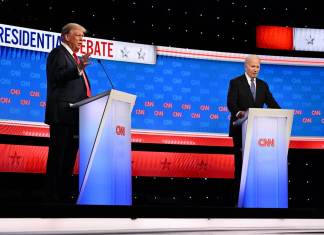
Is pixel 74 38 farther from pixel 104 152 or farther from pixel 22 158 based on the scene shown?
pixel 22 158

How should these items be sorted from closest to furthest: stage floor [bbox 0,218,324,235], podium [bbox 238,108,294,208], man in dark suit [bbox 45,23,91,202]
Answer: stage floor [bbox 0,218,324,235] < man in dark suit [bbox 45,23,91,202] < podium [bbox 238,108,294,208]

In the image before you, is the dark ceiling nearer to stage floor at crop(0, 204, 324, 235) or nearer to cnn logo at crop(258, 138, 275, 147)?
cnn logo at crop(258, 138, 275, 147)

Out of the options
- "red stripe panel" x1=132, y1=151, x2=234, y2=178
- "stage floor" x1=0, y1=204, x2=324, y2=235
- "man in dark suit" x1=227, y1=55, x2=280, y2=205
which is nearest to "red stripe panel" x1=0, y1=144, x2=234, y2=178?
"red stripe panel" x1=132, y1=151, x2=234, y2=178

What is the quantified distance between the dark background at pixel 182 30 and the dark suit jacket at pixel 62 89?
4.35ft

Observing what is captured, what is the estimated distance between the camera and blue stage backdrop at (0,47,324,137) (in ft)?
16.3

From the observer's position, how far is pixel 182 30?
5.79 metres

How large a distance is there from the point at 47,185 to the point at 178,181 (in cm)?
216

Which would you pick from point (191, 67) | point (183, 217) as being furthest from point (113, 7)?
point (183, 217)

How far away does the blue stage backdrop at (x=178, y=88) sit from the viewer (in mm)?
4977

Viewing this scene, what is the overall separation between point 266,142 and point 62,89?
1.48m

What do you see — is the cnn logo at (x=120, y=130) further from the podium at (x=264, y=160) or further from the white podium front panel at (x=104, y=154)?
the podium at (x=264, y=160)

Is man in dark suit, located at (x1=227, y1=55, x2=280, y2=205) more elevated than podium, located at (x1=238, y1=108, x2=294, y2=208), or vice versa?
man in dark suit, located at (x1=227, y1=55, x2=280, y2=205)

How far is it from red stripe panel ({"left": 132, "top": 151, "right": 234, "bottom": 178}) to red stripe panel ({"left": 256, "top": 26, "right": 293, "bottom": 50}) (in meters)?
1.28

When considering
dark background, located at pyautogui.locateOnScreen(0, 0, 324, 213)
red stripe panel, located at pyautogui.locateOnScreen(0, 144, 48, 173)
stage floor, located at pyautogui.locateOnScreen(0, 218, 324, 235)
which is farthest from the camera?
dark background, located at pyautogui.locateOnScreen(0, 0, 324, 213)
